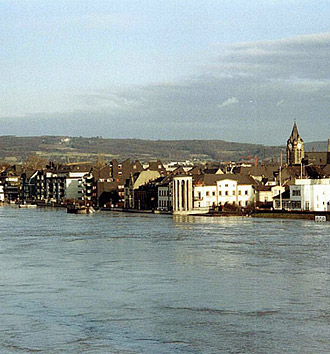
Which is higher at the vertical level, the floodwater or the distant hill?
the distant hill

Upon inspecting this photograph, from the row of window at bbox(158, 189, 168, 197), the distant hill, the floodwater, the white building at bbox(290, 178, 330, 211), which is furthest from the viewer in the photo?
the distant hill

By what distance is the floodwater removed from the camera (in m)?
13.3

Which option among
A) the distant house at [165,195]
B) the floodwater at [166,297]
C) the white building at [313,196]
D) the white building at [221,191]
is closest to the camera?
the floodwater at [166,297]

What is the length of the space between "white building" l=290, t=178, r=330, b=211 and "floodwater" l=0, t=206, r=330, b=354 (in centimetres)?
1995

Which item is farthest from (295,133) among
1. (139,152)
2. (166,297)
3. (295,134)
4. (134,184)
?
(139,152)

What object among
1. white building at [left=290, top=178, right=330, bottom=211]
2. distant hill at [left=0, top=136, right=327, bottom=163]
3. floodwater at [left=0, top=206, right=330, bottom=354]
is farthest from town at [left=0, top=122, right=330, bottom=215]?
distant hill at [left=0, top=136, right=327, bottom=163]

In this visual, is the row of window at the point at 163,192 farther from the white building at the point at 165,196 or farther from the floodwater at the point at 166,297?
the floodwater at the point at 166,297

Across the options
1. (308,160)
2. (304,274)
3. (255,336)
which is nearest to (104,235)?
(304,274)

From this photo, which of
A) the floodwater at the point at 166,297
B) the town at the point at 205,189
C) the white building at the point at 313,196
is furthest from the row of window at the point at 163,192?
the floodwater at the point at 166,297

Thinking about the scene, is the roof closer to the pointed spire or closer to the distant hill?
the pointed spire

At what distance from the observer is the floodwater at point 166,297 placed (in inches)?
523

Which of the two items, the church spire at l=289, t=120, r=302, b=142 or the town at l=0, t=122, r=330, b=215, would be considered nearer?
the town at l=0, t=122, r=330, b=215

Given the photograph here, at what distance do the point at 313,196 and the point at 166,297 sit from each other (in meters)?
33.7

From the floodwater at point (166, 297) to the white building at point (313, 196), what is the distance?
19.9m
